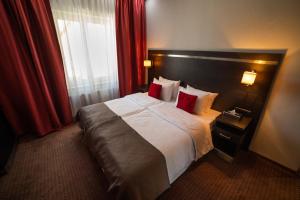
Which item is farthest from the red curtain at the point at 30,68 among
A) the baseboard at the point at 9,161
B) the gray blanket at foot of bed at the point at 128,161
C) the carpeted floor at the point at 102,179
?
the gray blanket at foot of bed at the point at 128,161

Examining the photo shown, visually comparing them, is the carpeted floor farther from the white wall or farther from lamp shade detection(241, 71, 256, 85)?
lamp shade detection(241, 71, 256, 85)

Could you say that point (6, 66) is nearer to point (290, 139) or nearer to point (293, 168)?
point (290, 139)

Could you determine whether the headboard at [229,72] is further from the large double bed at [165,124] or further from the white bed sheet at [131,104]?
the white bed sheet at [131,104]

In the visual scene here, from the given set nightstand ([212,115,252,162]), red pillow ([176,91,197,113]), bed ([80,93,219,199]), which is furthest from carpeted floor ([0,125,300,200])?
red pillow ([176,91,197,113])

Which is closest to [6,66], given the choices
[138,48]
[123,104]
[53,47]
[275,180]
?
[53,47]

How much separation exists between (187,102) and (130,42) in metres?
2.13

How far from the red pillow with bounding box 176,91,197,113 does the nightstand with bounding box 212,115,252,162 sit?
1.40 feet

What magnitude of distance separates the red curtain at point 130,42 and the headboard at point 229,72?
0.91 meters

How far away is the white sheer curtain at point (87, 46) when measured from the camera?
239cm

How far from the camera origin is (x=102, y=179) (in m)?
1.67

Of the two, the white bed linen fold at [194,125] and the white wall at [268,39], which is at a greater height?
the white wall at [268,39]

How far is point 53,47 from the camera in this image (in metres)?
2.23

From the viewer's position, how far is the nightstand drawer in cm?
176

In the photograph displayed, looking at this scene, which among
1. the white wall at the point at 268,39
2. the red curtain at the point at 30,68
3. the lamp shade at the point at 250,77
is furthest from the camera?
the red curtain at the point at 30,68
